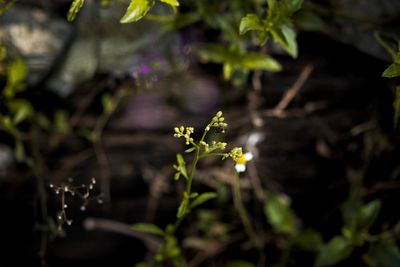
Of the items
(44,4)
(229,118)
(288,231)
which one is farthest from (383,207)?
(44,4)

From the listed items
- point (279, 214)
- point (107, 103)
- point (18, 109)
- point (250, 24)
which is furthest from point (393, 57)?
point (18, 109)

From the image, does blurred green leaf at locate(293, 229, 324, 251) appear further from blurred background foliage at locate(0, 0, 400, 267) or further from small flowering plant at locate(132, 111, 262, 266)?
small flowering plant at locate(132, 111, 262, 266)

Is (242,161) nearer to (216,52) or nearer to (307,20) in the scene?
(216,52)

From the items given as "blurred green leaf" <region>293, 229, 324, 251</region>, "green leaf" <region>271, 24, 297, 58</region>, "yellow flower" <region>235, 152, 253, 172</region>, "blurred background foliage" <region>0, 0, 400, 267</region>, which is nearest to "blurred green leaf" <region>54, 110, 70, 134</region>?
"blurred background foliage" <region>0, 0, 400, 267</region>

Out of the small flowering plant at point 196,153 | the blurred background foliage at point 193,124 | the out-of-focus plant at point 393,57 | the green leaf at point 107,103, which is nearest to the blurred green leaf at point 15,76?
the blurred background foliage at point 193,124

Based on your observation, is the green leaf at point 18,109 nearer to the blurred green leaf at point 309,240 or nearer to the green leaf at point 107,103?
the green leaf at point 107,103
